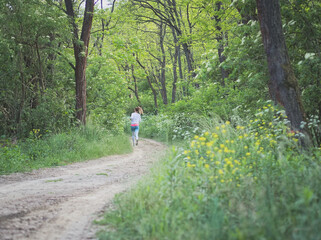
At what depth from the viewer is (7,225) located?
4387 millimetres

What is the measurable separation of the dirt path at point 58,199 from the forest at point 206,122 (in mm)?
605

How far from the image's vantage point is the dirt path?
13.9ft

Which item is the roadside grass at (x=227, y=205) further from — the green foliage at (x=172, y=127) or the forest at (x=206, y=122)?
the green foliage at (x=172, y=127)

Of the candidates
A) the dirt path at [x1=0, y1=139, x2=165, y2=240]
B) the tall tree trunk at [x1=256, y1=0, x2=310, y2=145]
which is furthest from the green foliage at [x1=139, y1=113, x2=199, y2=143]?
the tall tree trunk at [x1=256, y1=0, x2=310, y2=145]

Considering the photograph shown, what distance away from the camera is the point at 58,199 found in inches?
227

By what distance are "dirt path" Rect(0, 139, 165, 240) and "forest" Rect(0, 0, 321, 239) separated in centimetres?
60

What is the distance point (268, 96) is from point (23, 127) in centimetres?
1052

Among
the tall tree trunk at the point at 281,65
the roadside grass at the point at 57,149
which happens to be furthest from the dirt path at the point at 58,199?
the tall tree trunk at the point at 281,65

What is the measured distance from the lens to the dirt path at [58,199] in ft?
13.9

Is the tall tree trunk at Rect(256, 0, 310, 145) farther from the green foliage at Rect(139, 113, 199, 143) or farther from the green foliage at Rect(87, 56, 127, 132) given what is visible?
the green foliage at Rect(87, 56, 127, 132)

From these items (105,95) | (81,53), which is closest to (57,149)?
(81,53)

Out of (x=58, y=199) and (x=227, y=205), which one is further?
(x=58, y=199)

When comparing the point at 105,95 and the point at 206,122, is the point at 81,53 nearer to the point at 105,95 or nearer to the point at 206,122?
the point at 105,95

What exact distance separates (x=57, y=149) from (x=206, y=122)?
240 inches
